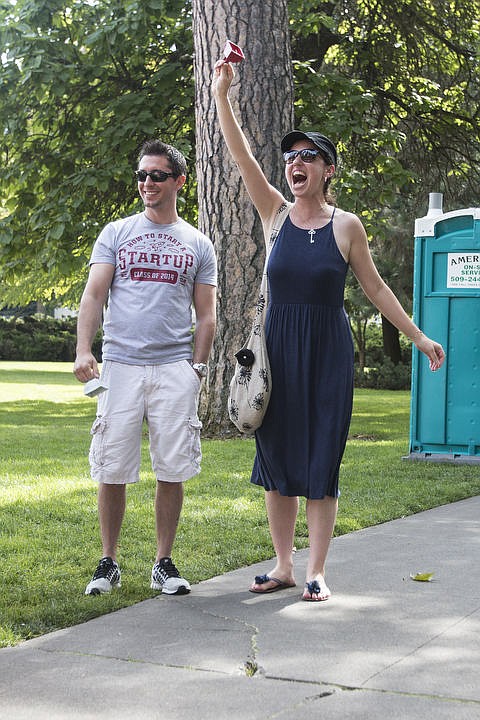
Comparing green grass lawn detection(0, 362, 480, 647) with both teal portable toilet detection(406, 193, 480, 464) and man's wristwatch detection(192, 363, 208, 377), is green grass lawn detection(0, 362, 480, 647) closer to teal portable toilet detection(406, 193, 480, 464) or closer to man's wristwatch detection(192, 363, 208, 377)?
teal portable toilet detection(406, 193, 480, 464)

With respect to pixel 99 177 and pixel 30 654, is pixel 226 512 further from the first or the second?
pixel 99 177

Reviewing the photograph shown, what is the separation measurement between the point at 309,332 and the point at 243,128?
21.4 ft

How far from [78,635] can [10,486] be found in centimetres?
416

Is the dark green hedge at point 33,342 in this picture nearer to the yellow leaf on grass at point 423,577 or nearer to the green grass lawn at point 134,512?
the green grass lawn at point 134,512

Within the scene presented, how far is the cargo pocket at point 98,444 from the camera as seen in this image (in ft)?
15.4

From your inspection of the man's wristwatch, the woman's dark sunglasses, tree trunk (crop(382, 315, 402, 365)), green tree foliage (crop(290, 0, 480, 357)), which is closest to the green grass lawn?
the man's wristwatch

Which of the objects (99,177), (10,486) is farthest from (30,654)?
(99,177)

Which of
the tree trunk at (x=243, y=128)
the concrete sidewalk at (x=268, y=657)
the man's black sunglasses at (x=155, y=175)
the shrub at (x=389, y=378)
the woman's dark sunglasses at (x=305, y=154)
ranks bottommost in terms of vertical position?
the concrete sidewalk at (x=268, y=657)

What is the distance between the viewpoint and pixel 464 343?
9766mm

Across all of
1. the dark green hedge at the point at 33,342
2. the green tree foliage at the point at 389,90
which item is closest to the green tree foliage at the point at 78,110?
the green tree foliage at the point at 389,90

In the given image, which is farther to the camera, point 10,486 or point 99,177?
point 99,177

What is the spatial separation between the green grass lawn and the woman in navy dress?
0.78 m

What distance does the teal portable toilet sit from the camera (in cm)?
970

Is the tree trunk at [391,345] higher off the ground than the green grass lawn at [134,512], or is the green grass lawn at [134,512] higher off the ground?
the tree trunk at [391,345]
